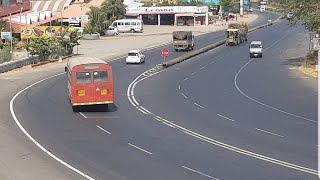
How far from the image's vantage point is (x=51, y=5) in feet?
414

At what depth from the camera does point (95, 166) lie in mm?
19844

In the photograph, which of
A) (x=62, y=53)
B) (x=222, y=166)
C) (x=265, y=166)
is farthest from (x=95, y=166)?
(x=62, y=53)

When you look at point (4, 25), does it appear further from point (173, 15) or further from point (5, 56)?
point (173, 15)

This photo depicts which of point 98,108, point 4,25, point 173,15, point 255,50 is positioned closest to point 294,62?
point 255,50

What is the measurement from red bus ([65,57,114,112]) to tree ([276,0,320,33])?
24.8m

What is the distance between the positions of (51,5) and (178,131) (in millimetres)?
105202

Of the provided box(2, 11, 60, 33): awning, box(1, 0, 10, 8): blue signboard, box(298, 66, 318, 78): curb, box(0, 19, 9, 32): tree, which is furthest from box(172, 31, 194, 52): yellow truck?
box(1, 0, 10, 8): blue signboard

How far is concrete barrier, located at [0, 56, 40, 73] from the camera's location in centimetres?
5203

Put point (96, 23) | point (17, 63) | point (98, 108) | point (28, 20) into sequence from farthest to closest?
point (96, 23), point (28, 20), point (17, 63), point (98, 108)

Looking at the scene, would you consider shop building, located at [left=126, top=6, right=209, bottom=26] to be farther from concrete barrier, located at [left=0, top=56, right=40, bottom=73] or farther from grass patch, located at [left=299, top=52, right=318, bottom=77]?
concrete barrier, located at [left=0, top=56, right=40, bottom=73]

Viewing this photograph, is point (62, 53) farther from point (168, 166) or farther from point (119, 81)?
point (168, 166)

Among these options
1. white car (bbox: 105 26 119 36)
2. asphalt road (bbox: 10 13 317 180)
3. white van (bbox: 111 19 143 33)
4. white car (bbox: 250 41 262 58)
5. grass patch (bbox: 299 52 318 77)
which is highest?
white van (bbox: 111 19 143 33)

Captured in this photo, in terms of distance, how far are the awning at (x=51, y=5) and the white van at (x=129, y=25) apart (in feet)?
44.5

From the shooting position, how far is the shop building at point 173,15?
14449 cm
